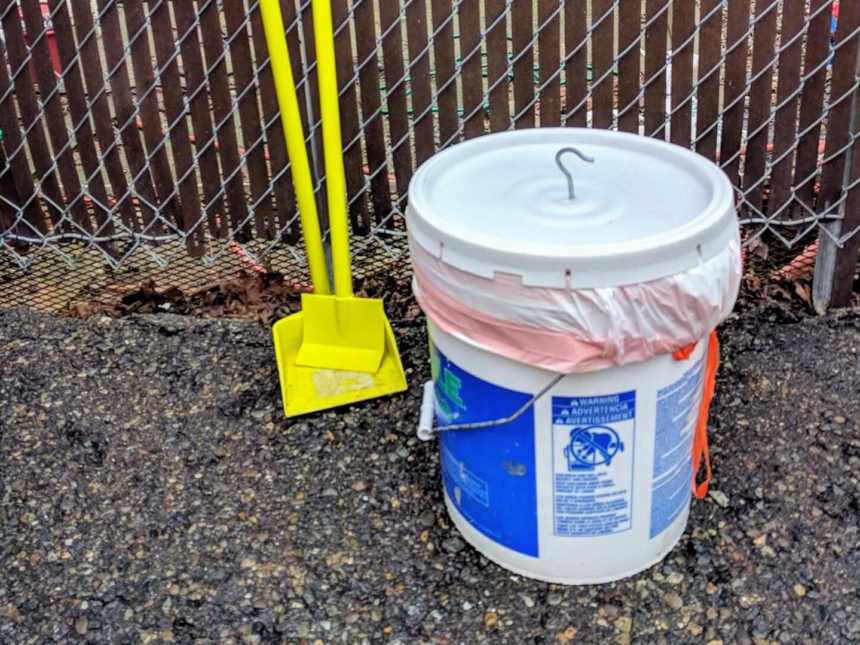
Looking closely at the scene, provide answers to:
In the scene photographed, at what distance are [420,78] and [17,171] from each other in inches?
52.7

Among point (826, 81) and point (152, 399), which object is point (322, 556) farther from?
point (826, 81)

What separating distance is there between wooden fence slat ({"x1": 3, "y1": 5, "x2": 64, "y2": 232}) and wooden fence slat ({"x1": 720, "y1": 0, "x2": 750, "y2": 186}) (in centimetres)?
Result: 203

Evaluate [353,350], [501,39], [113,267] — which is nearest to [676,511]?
[353,350]

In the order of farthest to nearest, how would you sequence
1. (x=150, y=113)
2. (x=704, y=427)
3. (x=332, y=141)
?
(x=150, y=113) → (x=332, y=141) → (x=704, y=427)

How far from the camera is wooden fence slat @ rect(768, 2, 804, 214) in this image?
8.82 ft

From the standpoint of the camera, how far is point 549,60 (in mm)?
2801

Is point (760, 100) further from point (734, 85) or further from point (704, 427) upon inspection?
point (704, 427)

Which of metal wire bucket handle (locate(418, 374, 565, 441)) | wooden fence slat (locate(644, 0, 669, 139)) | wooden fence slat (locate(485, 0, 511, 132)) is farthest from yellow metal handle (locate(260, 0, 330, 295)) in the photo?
wooden fence slat (locate(644, 0, 669, 139))

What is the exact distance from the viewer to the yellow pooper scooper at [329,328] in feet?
8.67

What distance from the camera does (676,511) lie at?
7.35 feet

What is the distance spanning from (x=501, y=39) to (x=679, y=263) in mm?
1214

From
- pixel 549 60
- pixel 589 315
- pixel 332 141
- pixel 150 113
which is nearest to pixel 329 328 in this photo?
pixel 332 141

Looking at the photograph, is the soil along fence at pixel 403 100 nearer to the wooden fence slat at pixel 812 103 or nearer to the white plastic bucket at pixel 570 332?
the wooden fence slat at pixel 812 103

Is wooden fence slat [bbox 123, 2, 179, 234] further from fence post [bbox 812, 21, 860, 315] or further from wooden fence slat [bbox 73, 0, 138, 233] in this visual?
fence post [bbox 812, 21, 860, 315]
